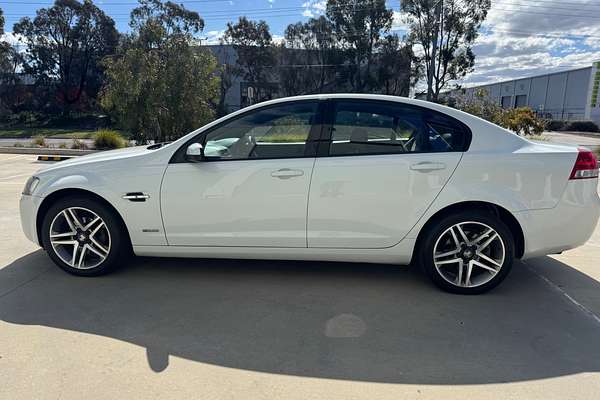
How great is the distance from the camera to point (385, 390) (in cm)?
238

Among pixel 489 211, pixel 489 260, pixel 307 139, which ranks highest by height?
pixel 307 139

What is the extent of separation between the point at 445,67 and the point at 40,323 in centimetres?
3724

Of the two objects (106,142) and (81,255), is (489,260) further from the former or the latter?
(106,142)

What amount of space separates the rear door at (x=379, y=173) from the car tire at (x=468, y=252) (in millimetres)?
263

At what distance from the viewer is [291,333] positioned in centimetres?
297

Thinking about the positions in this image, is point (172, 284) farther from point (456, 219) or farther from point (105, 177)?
point (456, 219)

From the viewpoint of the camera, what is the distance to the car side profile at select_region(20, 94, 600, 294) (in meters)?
3.41

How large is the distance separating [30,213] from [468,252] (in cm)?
395

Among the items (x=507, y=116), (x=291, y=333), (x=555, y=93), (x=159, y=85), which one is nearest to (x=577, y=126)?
(x=555, y=93)

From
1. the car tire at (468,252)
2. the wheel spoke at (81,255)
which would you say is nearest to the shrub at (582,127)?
the car tire at (468,252)

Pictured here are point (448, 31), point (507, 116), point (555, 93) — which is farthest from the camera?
point (555, 93)

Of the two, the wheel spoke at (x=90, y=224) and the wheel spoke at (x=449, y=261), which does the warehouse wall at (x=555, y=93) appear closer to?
the wheel spoke at (x=449, y=261)

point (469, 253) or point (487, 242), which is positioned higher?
point (487, 242)

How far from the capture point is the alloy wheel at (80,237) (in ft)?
12.5
